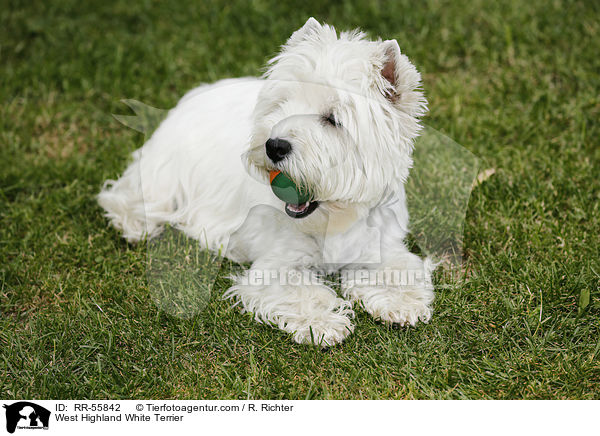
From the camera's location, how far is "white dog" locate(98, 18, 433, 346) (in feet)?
9.66

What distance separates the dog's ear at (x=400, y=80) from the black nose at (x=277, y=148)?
19.9 inches

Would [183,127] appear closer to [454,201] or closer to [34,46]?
[454,201]

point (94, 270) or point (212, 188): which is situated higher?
point (212, 188)

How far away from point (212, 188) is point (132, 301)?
0.85 metres

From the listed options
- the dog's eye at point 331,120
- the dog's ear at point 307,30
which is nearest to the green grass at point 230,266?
the dog's eye at point 331,120

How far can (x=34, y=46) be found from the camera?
6.32 m

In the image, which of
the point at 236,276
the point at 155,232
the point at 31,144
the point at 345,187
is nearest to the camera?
the point at 345,187

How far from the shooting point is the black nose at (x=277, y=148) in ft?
9.63

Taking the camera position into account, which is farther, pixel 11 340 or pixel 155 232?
pixel 155 232

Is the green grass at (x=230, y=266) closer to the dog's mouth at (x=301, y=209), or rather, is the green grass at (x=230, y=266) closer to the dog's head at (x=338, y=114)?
the dog's mouth at (x=301, y=209)
